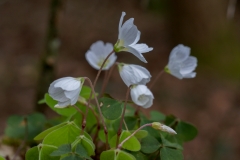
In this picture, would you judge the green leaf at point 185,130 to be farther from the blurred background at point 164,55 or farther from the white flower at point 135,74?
the blurred background at point 164,55

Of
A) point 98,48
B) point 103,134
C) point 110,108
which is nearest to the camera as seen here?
point 110,108

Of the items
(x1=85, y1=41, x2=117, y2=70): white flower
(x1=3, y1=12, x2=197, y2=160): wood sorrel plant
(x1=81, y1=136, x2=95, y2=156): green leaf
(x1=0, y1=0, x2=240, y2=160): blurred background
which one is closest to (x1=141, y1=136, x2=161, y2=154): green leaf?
(x1=3, y1=12, x2=197, y2=160): wood sorrel plant

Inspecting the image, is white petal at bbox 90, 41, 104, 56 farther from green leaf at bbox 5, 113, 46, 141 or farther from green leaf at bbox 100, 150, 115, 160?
green leaf at bbox 100, 150, 115, 160

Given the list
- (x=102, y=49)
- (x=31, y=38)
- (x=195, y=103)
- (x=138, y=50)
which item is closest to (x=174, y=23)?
(x=195, y=103)

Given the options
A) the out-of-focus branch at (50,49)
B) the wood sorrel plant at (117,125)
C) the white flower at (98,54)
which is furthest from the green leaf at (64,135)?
the out-of-focus branch at (50,49)

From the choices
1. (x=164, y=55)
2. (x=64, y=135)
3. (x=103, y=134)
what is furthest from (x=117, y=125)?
(x=164, y=55)

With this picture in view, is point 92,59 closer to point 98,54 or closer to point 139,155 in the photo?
point 98,54
